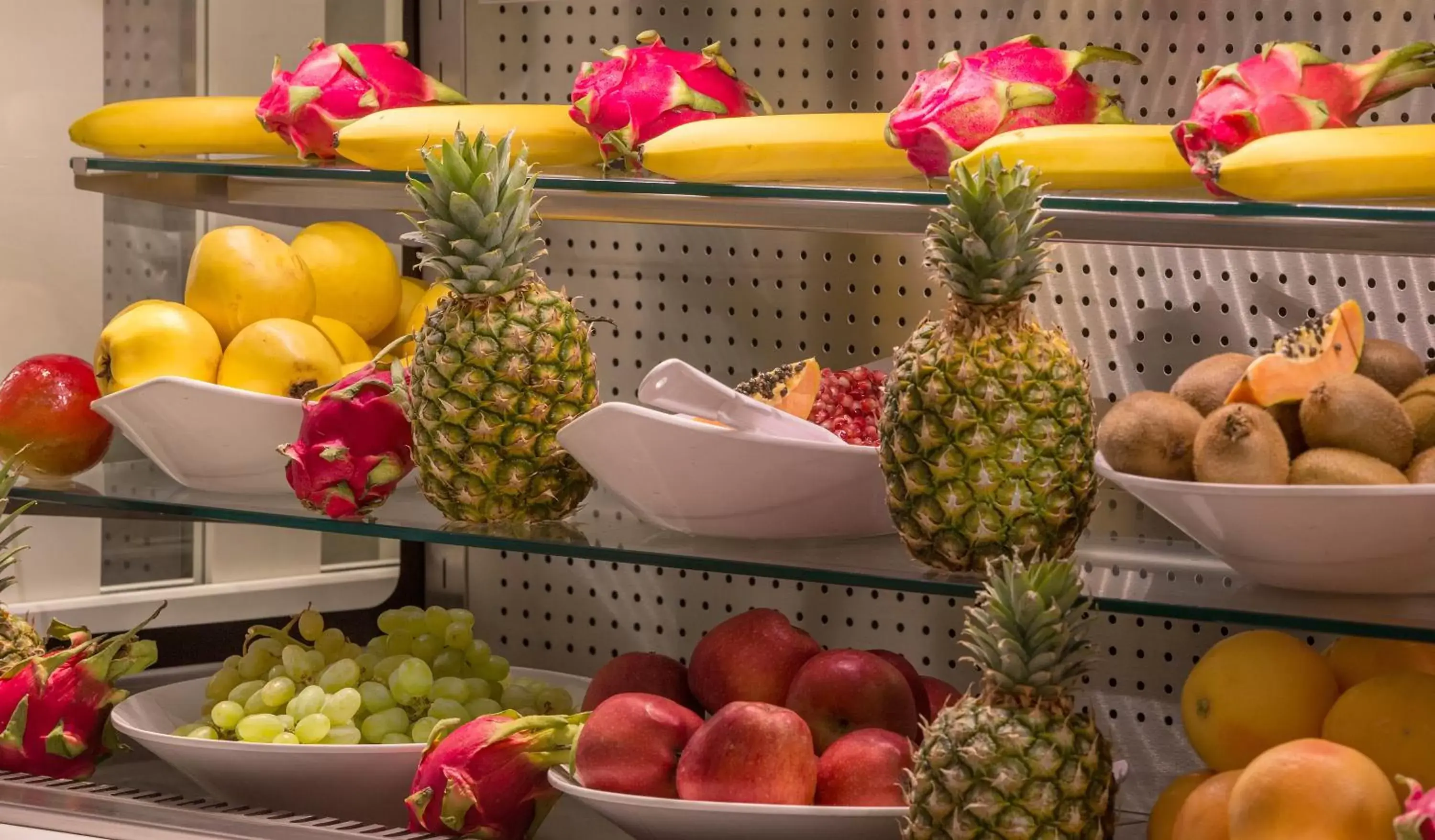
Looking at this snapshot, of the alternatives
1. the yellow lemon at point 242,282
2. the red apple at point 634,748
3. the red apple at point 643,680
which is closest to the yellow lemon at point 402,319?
the yellow lemon at point 242,282

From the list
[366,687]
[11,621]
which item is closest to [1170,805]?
[366,687]

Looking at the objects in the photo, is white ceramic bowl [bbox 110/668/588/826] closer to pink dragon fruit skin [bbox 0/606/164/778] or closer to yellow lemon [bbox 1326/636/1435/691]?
pink dragon fruit skin [bbox 0/606/164/778]

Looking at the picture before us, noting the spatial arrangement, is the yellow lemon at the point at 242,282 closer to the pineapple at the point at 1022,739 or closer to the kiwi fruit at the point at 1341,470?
the pineapple at the point at 1022,739

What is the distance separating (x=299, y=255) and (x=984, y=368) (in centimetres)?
99

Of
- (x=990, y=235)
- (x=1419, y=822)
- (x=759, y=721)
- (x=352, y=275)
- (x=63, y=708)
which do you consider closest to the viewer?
(x=1419, y=822)

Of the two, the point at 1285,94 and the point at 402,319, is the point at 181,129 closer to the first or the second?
the point at 402,319

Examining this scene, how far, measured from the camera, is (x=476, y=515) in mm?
1713

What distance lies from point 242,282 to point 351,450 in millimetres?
329

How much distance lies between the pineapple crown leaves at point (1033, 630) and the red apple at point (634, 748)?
1.05ft

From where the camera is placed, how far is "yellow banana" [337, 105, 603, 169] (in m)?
1.83

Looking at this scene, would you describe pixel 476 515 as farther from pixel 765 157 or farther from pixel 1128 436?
pixel 1128 436

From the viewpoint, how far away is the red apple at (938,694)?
67.5 inches

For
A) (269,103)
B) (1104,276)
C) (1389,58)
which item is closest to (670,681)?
(1104,276)

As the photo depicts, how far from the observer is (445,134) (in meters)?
1.83
